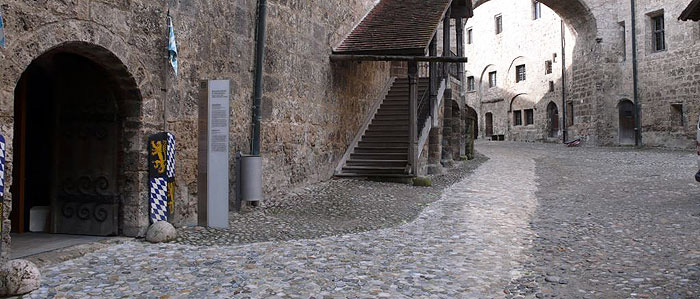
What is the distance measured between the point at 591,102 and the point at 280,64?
19494 millimetres

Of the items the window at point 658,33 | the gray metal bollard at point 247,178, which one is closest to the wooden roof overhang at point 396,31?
the gray metal bollard at point 247,178

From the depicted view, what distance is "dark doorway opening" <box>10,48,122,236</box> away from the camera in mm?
5590

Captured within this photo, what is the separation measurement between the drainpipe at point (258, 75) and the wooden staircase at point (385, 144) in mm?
3384

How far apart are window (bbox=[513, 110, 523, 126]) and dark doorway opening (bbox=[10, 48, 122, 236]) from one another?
28.7m

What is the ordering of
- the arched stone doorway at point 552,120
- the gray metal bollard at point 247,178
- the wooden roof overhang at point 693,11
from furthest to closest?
the arched stone doorway at point 552,120, the gray metal bollard at point 247,178, the wooden roof overhang at point 693,11

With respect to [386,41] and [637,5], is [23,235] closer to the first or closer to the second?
[386,41]

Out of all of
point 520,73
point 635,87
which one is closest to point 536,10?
point 520,73

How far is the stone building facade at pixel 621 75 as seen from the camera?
20.4 meters

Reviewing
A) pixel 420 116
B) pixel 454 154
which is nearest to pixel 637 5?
pixel 454 154

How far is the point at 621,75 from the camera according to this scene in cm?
2331

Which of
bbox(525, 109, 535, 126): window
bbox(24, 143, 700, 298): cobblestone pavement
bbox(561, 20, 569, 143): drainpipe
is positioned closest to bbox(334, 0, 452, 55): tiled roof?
bbox(24, 143, 700, 298): cobblestone pavement

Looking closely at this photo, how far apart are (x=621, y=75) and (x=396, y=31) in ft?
53.5

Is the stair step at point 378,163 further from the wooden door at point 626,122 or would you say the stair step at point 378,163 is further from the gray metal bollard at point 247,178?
the wooden door at point 626,122

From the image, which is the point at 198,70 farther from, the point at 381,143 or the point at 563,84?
the point at 563,84
